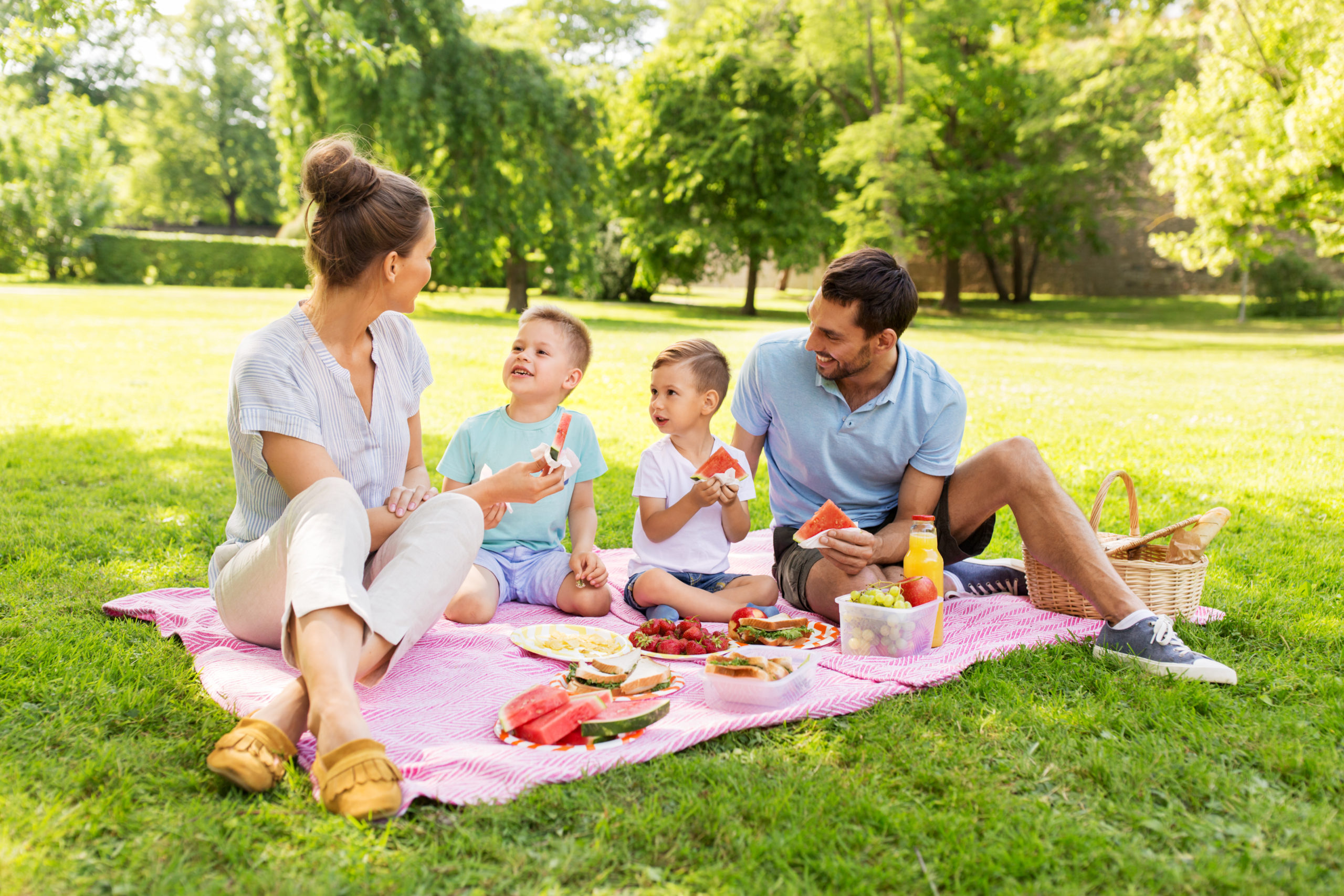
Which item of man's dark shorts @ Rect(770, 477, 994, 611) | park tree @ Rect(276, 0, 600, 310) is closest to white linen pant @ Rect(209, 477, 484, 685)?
man's dark shorts @ Rect(770, 477, 994, 611)

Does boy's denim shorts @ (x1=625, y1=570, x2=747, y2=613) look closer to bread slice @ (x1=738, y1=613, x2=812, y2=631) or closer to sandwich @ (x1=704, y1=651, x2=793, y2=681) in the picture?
bread slice @ (x1=738, y1=613, x2=812, y2=631)

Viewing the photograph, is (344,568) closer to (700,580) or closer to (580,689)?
(580,689)

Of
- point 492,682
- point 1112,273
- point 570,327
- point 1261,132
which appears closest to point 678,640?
point 492,682

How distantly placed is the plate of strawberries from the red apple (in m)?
0.66

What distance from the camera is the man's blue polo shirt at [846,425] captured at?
146 inches

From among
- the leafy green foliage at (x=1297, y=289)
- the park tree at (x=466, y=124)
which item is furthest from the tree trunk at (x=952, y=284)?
the park tree at (x=466, y=124)

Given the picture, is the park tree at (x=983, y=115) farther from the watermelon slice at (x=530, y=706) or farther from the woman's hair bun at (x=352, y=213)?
the watermelon slice at (x=530, y=706)

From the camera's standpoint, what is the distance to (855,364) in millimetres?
3602

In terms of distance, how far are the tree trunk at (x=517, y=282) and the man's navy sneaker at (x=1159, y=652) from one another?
20.5 meters

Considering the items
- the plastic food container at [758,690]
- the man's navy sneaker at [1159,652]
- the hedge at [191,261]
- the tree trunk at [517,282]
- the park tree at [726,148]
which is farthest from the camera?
the hedge at [191,261]

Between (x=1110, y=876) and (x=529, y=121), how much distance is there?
2023cm

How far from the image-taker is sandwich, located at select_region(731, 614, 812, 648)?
3301 mm

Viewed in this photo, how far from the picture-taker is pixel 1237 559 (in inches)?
180

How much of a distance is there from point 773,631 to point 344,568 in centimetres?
154
